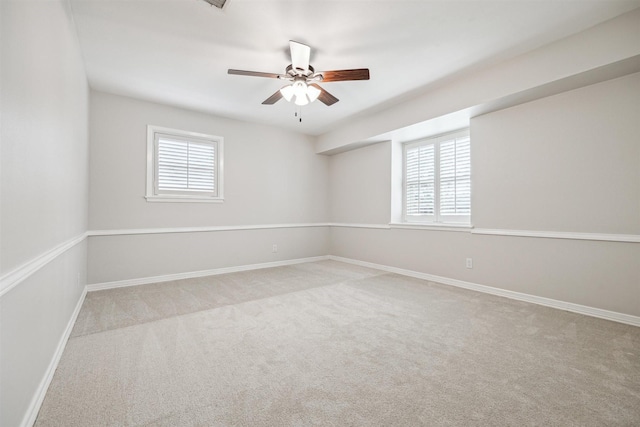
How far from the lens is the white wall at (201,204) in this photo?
3.77 m

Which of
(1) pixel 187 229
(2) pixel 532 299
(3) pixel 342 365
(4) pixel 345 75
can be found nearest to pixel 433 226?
(2) pixel 532 299

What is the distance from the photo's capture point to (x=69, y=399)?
60.1 inches

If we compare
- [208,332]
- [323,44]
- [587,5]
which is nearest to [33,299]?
[208,332]

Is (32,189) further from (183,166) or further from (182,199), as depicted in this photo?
(183,166)

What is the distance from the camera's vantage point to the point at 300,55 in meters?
2.67

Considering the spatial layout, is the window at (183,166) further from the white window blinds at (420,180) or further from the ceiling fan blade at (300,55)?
the white window blinds at (420,180)

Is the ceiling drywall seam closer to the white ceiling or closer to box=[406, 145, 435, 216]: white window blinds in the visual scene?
the white ceiling

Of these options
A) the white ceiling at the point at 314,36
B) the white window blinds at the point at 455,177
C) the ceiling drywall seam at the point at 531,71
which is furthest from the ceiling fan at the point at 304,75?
the white window blinds at the point at 455,177

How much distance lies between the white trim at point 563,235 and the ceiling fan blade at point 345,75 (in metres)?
2.44

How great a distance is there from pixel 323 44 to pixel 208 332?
280 centimetres

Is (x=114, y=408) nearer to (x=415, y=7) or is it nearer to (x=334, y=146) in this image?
(x=415, y=7)

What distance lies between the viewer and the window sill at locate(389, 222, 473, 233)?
3.84 meters

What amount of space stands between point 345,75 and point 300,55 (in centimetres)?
47

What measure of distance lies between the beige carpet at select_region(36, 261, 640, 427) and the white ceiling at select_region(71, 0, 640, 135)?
2.61 metres
